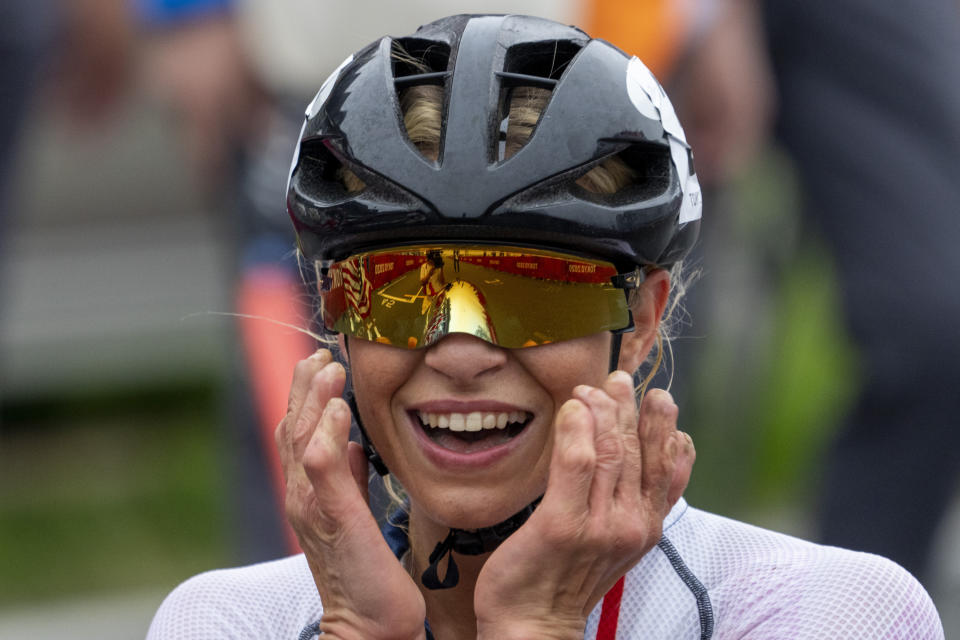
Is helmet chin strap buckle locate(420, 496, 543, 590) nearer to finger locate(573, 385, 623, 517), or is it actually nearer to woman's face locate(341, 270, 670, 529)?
woman's face locate(341, 270, 670, 529)

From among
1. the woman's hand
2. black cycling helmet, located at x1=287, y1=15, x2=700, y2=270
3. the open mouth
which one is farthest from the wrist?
black cycling helmet, located at x1=287, y1=15, x2=700, y2=270

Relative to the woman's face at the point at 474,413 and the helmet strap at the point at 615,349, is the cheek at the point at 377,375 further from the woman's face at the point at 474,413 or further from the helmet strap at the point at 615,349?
the helmet strap at the point at 615,349

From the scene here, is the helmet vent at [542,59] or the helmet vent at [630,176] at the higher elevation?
the helmet vent at [542,59]

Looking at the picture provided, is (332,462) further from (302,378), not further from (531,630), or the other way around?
(531,630)

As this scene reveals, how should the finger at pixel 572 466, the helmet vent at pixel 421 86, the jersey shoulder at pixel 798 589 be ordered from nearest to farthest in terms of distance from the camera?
the finger at pixel 572 466 → the jersey shoulder at pixel 798 589 → the helmet vent at pixel 421 86

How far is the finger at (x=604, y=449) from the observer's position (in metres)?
3.12

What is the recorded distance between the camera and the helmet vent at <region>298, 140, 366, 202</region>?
11.2 ft

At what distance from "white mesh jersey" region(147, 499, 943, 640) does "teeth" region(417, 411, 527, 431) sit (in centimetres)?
40

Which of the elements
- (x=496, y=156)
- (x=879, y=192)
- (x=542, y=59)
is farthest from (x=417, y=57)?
(x=879, y=192)

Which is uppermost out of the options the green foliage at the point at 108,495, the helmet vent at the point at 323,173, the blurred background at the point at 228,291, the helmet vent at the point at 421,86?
the helmet vent at the point at 421,86

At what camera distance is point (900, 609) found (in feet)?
10.5

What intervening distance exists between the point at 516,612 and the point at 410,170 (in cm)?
85

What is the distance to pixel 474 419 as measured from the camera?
3271 mm

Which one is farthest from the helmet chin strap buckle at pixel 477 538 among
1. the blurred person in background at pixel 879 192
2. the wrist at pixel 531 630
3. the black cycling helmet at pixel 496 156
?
the blurred person in background at pixel 879 192
